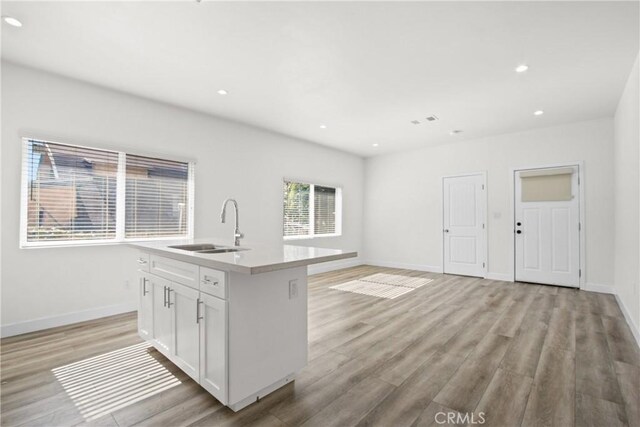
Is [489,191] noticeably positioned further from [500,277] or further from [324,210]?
[324,210]

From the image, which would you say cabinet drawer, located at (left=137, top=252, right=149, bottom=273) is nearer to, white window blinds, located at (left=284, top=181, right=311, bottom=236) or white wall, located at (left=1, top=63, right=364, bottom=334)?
white wall, located at (left=1, top=63, right=364, bottom=334)

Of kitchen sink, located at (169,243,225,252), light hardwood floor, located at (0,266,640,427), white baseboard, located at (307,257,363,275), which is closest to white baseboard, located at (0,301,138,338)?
light hardwood floor, located at (0,266,640,427)

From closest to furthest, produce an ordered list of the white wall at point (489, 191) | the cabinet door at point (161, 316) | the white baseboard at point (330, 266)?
1. the cabinet door at point (161, 316)
2. the white wall at point (489, 191)
3. the white baseboard at point (330, 266)

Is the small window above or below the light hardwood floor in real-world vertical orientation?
above

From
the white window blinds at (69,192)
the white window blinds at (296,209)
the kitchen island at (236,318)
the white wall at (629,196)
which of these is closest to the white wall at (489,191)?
the white wall at (629,196)

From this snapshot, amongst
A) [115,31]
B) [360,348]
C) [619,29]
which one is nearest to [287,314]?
[360,348]

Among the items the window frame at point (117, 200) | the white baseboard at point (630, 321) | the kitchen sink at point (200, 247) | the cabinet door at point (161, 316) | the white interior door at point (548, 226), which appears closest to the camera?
the cabinet door at point (161, 316)

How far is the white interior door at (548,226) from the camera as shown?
5047 millimetres

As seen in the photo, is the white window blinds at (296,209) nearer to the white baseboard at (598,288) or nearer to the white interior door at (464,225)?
the white interior door at (464,225)

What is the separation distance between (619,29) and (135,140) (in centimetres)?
502

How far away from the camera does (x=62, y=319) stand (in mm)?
3318

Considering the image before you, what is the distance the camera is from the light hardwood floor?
181 cm

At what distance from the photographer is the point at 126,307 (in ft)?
12.4

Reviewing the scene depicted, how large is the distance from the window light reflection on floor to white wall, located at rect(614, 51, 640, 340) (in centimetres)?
426
